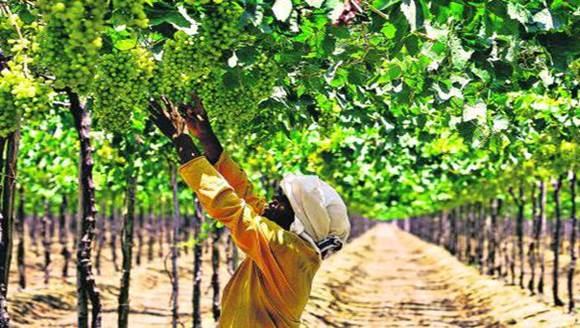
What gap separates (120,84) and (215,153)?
1.28 metres

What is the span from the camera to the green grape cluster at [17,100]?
10.1 ft

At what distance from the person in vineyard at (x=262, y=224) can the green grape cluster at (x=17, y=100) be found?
1.06 metres

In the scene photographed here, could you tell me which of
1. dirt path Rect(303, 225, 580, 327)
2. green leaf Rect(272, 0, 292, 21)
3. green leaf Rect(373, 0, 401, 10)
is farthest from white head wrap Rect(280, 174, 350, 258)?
dirt path Rect(303, 225, 580, 327)

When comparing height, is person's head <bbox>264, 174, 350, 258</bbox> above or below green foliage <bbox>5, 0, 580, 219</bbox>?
below

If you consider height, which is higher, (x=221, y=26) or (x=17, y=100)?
(x=221, y=26)

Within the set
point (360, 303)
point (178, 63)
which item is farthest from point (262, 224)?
point (360, 303)

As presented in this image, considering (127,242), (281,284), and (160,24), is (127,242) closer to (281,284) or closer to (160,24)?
(281,284)

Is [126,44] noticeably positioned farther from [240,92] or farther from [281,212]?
[281,212]

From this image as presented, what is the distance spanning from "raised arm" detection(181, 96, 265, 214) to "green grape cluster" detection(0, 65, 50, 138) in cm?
125

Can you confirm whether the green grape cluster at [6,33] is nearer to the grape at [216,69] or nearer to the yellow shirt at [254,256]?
the grape at [216,69]

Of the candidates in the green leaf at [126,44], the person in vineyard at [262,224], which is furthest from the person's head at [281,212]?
the green leaf at [126,44]

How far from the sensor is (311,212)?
14.6 ft

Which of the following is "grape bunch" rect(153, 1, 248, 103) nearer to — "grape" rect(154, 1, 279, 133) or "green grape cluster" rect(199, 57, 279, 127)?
"grape" rect(154, 1, 279, 133)

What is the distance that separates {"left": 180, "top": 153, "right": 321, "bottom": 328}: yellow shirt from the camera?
13.4 ft
